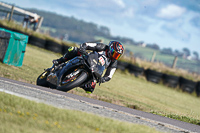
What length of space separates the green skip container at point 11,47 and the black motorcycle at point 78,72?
3.50 meters

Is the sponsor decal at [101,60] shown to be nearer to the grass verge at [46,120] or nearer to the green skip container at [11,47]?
the grass verge at [46,120]

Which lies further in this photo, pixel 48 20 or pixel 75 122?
pixel 48 20

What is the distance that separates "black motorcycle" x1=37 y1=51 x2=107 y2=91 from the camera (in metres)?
6.65

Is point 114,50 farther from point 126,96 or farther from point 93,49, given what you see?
point 126,96

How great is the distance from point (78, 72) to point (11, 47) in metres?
4.20

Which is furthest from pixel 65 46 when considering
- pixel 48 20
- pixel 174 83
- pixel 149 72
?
pixel 48 20

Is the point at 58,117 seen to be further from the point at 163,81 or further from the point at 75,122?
the point at 163,81

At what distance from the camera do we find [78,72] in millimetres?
6707

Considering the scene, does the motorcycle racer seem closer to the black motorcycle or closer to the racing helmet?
the racing helmet

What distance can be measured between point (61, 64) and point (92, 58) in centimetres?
81

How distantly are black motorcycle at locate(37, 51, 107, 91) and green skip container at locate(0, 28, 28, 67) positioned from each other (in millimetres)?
3497

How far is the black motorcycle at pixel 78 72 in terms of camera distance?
6.65 metres

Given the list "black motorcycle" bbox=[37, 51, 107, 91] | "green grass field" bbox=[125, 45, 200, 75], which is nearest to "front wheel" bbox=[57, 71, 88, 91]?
"black motorcycle" bbox=[37, 51, 107, 91]

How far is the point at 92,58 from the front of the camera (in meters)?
6.80
